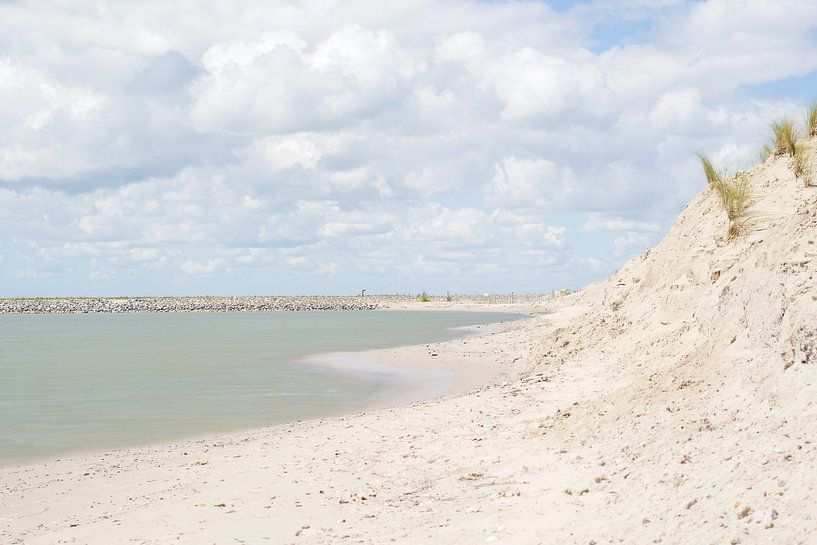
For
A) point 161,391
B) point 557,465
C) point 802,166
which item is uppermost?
point 802,166

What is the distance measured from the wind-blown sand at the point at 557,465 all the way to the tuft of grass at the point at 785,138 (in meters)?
2.04

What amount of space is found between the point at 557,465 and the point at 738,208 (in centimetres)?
736

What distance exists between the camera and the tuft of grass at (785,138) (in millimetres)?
14094

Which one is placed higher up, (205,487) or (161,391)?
(205,487)

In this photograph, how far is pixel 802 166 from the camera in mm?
13164

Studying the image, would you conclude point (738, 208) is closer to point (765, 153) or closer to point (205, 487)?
point (765, 153)

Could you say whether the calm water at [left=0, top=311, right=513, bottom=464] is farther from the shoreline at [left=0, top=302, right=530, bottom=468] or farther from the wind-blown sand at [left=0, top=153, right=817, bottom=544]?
the wind-blown sand at [left=0, top=153, right=817, bottom=544]

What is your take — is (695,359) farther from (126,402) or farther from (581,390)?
(126,402)

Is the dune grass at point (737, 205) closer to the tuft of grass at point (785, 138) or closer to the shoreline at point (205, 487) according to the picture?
the tuft of grass at point (785, 138)

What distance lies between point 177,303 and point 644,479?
10245cm

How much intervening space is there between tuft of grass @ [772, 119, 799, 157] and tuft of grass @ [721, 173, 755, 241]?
156 centimetres

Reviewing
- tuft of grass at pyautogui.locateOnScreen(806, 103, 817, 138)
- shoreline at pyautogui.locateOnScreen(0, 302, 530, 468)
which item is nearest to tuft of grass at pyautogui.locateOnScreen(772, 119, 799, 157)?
tuft of grass at pyautogui.locateOnScreen(806, 103, 817, 138)

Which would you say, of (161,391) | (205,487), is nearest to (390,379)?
(161,391)

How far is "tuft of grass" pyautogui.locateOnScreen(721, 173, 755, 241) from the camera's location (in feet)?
40.9
